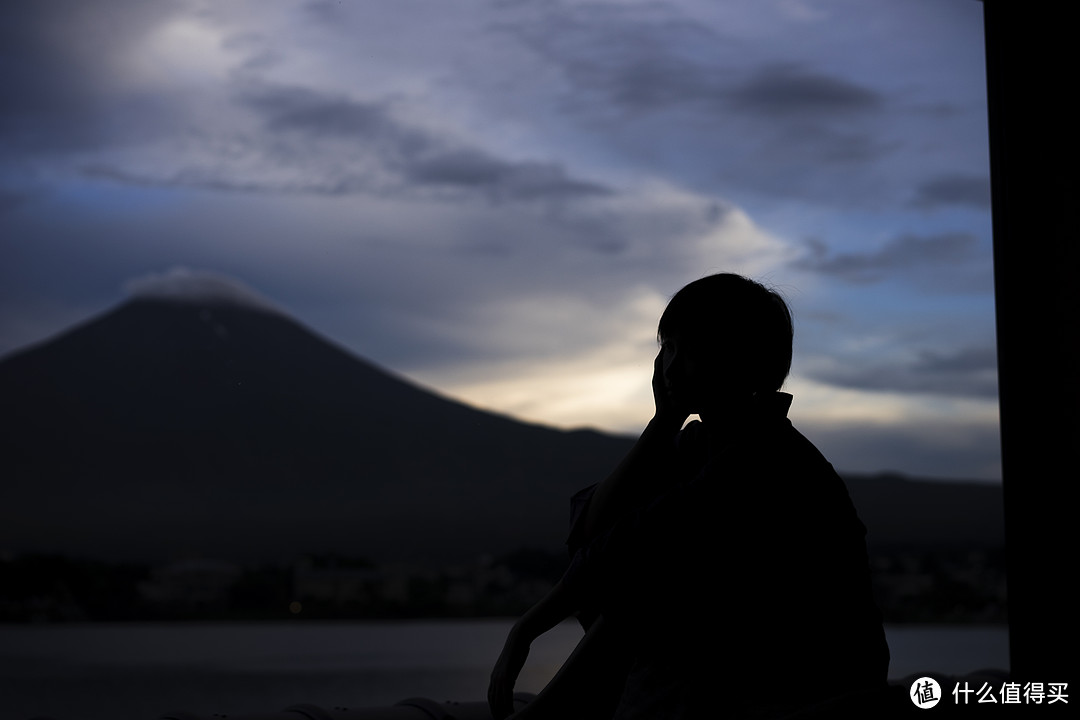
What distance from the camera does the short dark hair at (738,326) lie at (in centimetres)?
81

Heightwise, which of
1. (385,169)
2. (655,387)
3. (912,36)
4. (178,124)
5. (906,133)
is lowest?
(655,387)

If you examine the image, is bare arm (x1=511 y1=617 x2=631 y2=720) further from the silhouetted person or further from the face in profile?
the face in profile

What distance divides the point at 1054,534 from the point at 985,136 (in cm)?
86

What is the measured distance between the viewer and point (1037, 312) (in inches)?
71.4

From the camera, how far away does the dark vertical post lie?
1.73m

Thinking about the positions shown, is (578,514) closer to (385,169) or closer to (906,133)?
(906,133)

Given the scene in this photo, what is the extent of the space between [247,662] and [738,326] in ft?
100

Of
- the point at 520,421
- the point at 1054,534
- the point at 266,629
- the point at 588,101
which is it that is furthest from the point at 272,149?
the point at 1054,534

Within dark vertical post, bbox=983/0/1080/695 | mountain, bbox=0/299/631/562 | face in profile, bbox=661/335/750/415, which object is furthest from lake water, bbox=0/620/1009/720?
face in profile, bbox=661/335/750/415

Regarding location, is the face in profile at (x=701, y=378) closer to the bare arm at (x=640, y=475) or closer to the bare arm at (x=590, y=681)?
the bare arm at (x=640, y=475)

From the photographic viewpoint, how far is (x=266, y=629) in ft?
123

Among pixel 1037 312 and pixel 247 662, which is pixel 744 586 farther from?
pixel 247 662

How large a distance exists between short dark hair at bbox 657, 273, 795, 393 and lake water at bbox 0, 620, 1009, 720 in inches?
524

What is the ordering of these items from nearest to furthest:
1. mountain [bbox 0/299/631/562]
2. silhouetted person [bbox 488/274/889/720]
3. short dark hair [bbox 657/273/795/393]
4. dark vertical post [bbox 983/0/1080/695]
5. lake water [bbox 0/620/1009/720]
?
silhouetted person [bbox 488/274/889/720], short dark hair [bbox 657/273/795/393], dark vertical post [bbox 983/0/1080/695], mountain [bbox 0/299/631/562], lake water [bbox 0/620/1009/720]
